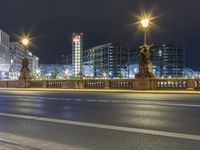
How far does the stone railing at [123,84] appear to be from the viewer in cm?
3177

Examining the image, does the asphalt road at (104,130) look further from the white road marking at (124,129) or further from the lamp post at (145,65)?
the lamp post at (145,65)

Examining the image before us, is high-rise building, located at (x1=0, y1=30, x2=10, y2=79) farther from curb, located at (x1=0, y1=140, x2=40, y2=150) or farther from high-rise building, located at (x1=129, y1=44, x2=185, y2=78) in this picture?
curb, located at (x1=0, y1=140, x2=40, y2=150)

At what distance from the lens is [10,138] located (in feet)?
30.5

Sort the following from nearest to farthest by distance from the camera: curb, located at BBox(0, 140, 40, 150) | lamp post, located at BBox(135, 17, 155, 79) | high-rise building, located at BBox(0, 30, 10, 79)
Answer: curb, located at BBox(0, 140, 40, 150) → lamp post, located at BBox(135, 17, 155, 79) → high-rise building, located at BBox(0, 30, 10, 79)

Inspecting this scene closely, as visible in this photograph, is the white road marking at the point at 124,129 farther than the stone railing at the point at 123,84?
No

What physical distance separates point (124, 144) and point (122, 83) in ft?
90.7

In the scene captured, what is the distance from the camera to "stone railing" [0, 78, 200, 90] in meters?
31.8

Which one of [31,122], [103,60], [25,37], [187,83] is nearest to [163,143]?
→ [31,122]

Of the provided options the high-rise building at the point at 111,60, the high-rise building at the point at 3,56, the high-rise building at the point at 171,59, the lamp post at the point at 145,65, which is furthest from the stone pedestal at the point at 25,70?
the high-rise building at the point at 111,60

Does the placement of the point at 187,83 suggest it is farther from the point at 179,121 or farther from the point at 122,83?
the point at 179,121

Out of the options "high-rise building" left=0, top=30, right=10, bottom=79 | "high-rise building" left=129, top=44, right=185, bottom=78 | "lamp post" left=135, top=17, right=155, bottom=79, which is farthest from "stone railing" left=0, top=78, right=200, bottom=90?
"high-rise building" left=129, top=44, right=185, bottom=78

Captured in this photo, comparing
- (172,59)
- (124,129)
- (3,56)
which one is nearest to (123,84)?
(124,129)

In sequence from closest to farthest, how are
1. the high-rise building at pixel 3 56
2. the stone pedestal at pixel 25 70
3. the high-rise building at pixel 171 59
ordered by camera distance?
the stone pedestal at pixel 25 70 → the high-rise building at pixel 3 56 → the high-rise building at pixel 171 59

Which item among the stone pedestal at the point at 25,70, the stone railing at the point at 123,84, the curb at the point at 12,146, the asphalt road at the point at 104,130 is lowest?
the curb at the point at 12,146
